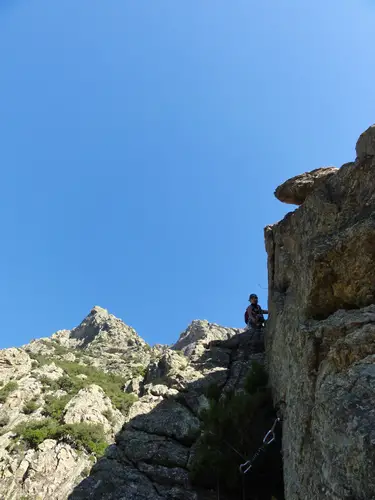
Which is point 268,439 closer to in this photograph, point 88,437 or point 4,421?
point 88,437

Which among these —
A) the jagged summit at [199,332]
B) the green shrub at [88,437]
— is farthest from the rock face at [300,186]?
the jagged summit at [199,332]

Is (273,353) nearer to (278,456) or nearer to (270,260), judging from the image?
(278,456)

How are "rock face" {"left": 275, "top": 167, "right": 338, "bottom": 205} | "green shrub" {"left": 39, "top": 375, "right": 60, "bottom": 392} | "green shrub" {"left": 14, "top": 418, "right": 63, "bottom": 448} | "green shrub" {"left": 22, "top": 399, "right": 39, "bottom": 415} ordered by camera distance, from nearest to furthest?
"rock face" {"left": 275, "top": 167, "right": 338, "bottom": 205} < "green shrub" {"left": 14, "top": 418, "right": 63, "bottom": 448} < "green shrub" {"left": 22, "top": 399, "right": 39, "bottom": 415} < "green shrub" {"left": 39, "top": 375, "right": 60, "bottom": 392}

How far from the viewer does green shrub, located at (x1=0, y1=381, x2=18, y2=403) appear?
99.0ft

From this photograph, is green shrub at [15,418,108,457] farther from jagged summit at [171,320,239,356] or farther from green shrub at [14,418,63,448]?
jagged summit at [171,320,239,356]

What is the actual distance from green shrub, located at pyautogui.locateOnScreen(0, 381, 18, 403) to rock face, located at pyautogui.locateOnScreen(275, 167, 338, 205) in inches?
1062

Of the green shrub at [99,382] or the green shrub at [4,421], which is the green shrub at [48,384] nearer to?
the green shrub at [99,382]

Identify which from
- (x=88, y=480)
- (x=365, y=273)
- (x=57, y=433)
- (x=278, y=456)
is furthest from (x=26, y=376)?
(x=365, y=273)

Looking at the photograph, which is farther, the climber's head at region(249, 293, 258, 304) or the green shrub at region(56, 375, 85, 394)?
the green shrub at region(56, 375, 85, 394)

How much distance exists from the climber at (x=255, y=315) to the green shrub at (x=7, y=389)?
21.2 metres

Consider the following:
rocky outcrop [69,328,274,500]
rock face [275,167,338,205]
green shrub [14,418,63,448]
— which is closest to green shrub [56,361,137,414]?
rocky outcrop [69,328,274,500]

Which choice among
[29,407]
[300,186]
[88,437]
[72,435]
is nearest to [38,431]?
[72,435]

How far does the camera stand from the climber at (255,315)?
Result: 2548 centimetres

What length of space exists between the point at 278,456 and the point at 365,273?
6934 millimetres
